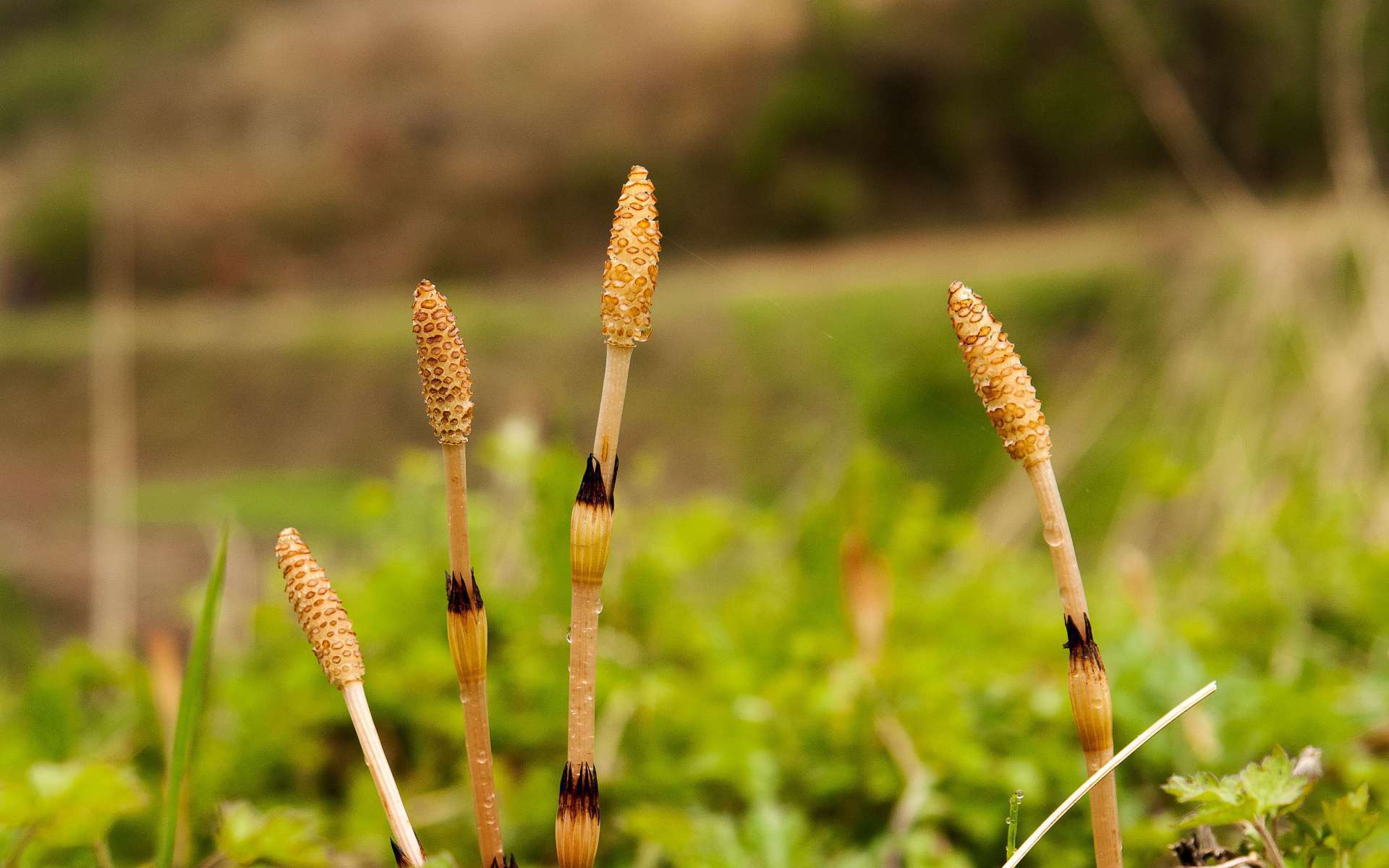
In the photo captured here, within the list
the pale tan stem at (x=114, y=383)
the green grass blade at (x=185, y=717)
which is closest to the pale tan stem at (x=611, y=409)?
the green grass blade at (x=185, y=717)

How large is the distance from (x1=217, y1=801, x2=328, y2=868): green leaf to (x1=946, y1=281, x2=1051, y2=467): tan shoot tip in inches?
8.9

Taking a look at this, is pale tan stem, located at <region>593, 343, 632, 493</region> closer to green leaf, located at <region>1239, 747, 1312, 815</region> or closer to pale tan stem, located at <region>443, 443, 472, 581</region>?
pale tan stem, located at <region>443, 443, 472, 581</region>

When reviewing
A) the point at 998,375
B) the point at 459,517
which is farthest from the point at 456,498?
the point at 998,375

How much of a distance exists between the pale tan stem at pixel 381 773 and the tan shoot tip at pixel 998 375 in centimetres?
15

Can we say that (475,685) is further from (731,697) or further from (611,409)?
(731,697)

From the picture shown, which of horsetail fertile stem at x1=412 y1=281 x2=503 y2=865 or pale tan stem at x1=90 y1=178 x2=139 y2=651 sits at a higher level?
pale tan stem at x1=90 y1=178 x2=139 y2=651

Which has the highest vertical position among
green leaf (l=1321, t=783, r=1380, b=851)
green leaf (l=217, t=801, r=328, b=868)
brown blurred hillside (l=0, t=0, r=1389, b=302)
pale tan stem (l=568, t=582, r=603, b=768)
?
brown blurred hillside (l=0, t=0, r=1389, b=302)

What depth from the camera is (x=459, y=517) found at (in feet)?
0.79

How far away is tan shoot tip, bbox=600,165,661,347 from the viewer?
0.22m

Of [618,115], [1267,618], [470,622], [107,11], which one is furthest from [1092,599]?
[107,11]

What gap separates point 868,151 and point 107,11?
1.27 meters

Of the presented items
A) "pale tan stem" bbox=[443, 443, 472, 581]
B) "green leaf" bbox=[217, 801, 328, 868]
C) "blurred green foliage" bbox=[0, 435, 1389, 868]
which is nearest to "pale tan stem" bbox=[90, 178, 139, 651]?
"blurred green foliage" bbox=[0, 435, 1389, 868]

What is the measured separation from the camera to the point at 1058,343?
6.06 feet

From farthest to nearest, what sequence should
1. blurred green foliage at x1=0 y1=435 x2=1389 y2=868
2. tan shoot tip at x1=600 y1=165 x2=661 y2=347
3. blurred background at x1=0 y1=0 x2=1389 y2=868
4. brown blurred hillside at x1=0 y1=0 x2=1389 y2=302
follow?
brown blurred hillside at x1=0 y1=0 x2=1389 y2=302 < blurred background at x1=0 y1=0 x2=1389 y2=868 < blurred green foliage at x1=0 y1=435 x2=1389 y2=868 < tan shoot tip at x1=600 y1=165 x2=661 y2=347
